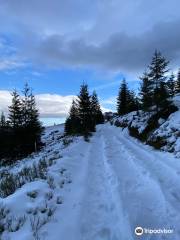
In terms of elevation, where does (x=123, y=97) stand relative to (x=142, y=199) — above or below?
above

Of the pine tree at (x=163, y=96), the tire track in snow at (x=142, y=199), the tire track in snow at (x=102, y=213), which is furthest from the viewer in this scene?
the pine tree at (x=163, y=96)

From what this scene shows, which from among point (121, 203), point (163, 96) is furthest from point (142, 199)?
point (163, 96)

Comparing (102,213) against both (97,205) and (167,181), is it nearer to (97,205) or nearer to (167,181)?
(97,205)

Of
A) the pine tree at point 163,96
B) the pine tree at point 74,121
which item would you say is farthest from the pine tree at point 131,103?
the pine tree at point 163,96

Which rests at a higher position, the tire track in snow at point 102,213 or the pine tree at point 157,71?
the pine tree at point 157,71

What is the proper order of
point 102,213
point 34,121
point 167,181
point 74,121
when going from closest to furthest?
point 102,213, point 167,181, point 34,121, point 74,121

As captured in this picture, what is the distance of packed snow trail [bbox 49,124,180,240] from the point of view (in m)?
5.24

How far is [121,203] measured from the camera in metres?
6.71

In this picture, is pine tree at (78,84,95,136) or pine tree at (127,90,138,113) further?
pine tree at (127,90,138,113)

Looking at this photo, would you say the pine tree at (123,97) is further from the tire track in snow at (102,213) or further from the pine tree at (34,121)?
the tire track in snow at (102,213)

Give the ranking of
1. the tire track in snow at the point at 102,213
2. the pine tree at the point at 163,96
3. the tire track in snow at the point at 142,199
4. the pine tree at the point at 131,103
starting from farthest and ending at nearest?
the pine tree at the point at 131,103 → the pine tree at the point at 163,96 → the tire track in snow at the point at 142,199 → the tire track in snow at the point at 102,213

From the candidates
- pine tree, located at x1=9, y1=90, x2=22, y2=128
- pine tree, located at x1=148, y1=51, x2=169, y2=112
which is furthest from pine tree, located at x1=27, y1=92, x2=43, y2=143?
pine tree, located at x1=148, y1=51, x2=169, y2=112

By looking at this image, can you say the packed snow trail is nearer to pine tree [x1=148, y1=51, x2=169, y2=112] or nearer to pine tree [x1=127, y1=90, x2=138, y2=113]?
pine tree [x1=148, y1=51, x2=169, y2=112]

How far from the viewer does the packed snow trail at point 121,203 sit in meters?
5.24
